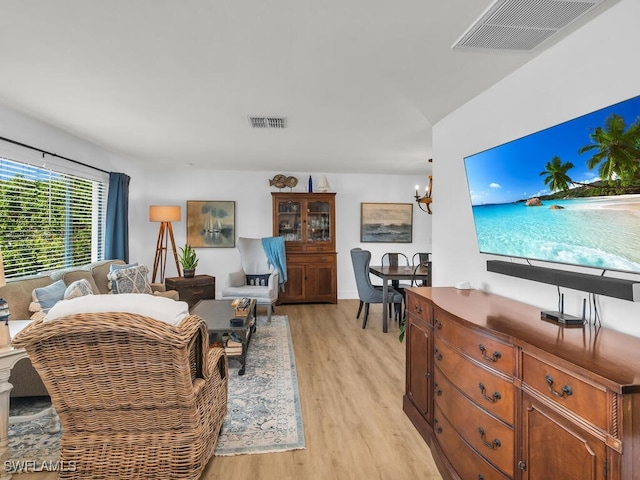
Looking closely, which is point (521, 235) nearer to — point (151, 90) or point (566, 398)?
point (566, 398)

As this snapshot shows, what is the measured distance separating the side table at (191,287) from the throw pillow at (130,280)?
844 mm

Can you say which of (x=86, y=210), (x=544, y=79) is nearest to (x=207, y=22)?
(x=544, y=79)

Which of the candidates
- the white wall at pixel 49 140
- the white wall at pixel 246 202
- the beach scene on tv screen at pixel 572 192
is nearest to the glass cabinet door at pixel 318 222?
the white wall at pixel 246 202

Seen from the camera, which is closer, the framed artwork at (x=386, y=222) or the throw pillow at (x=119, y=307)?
the throw pillow at (x=119, y=307)

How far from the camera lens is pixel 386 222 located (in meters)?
6.61

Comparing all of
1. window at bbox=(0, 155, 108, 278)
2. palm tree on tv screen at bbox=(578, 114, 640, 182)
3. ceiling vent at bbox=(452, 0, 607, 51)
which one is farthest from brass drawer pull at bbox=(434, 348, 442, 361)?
window at bbox=(0, 155, 108, 278)

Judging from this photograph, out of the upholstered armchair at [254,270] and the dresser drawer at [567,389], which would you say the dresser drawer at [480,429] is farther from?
the upholstered armchair at [254,270]

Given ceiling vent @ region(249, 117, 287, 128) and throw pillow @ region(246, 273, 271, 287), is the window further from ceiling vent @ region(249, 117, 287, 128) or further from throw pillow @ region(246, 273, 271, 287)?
ceiling vent @ region(249, 117, 287, 128)

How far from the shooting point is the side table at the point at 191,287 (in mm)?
5086

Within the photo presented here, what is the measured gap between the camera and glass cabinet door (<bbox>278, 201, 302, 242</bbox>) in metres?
6.04

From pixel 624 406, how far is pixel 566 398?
200mm

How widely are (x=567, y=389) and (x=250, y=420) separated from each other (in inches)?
76.3

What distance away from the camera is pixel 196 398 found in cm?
176

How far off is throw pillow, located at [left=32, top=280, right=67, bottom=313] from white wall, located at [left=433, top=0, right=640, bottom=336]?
3.10 metres
